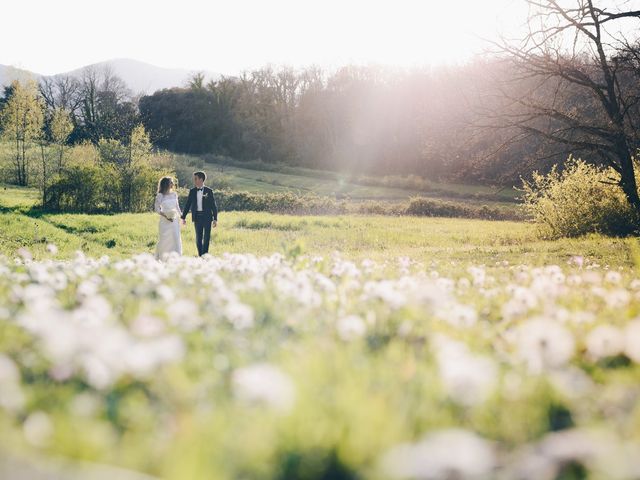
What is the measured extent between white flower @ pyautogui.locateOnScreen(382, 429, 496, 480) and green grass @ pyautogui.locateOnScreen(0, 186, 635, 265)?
10507 millimetres

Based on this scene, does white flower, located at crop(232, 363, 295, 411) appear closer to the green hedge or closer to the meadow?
the meadow

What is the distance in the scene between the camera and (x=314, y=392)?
252 cm

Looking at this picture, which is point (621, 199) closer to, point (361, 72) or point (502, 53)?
point (502, 53)

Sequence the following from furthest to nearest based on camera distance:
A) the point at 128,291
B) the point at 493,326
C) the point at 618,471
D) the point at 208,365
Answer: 1. the point at 128,291
2. the point at 493,326
3. the point at 208,365
4. the point at 618,471

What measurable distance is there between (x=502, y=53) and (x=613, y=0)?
11.3 ft

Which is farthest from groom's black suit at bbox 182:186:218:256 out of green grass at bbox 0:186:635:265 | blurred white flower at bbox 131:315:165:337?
blurred white flower at bbox 131:315:165:337

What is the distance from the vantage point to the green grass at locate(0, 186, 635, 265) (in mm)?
13703

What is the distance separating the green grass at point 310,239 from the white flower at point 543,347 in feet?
29.8

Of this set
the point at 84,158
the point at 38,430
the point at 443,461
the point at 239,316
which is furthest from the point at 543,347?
the point at 84,158

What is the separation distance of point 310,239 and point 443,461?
16984 millimetres

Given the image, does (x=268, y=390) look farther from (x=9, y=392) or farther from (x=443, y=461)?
(x=9, y=392)

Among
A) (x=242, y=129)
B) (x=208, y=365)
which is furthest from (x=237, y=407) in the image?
(x=242, y=129)

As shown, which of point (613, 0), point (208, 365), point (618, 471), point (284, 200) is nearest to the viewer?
point (618, 471)

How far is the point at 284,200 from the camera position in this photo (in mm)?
32781
